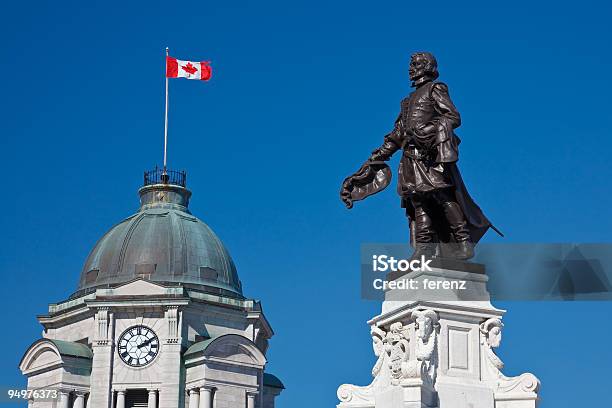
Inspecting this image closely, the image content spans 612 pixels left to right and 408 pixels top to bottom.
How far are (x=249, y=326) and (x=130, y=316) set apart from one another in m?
7.73

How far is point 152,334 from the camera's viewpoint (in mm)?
90500

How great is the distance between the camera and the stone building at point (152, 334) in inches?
3494

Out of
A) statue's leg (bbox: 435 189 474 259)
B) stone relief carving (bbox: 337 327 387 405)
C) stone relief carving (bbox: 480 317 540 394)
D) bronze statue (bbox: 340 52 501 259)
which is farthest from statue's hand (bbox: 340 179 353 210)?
stone relief carving (bbox: 480 317 540 394)

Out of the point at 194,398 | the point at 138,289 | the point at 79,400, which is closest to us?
the point at 194,398

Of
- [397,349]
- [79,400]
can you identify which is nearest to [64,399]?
[79,400]

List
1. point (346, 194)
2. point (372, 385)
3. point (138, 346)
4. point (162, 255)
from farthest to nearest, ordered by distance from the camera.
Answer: point (162, 255) → point (138, 346) → point (346, 194) → point (372, 385)

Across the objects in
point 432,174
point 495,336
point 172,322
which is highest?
point 172,322

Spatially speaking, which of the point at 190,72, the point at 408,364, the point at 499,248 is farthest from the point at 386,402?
the point at 190,72

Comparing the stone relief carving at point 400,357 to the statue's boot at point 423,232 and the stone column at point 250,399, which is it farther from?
the stone column at point 250,399

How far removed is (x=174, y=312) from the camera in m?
89.7

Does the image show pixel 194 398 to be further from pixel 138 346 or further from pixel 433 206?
pixel 433 206

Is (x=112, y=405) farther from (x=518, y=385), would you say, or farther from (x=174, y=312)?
(x=518, y=385)

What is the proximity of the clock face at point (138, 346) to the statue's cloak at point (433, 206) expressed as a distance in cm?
6802

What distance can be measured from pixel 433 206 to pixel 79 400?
69.8 m
